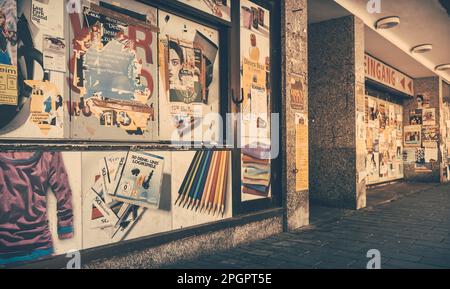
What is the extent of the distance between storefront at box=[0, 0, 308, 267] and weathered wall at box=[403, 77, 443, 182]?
1042cm

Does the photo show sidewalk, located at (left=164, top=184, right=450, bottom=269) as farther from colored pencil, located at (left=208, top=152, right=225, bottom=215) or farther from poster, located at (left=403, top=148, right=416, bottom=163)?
poster, located at (left=403, top=148, right=416, bottom=163)

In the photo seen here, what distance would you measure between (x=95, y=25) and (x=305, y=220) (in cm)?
422

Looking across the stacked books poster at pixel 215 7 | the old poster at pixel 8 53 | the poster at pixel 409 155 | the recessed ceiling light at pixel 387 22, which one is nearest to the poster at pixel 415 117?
the poster at pixel 409 155

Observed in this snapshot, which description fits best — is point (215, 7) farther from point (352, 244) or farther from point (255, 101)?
point (352, 244)

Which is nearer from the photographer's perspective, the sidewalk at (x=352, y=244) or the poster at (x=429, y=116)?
the sidewalk at (x=352, y=244)

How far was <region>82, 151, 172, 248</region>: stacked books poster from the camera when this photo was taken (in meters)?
3.23

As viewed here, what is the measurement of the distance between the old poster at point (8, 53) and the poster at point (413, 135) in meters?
14.0

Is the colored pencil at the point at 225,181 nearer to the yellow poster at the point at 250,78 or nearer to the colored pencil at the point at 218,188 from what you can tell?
the colored pencil at the point at 218,188

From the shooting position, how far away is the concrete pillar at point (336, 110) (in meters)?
7.25

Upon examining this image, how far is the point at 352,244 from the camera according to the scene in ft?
15.3

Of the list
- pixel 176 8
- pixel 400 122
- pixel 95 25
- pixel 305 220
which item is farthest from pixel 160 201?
pixel 400 122

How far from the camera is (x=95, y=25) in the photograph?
3.39 metres

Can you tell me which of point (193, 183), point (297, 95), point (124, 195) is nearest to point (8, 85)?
point (124, 195)
